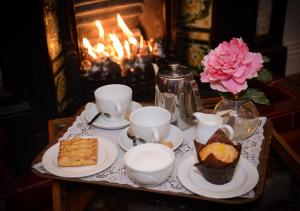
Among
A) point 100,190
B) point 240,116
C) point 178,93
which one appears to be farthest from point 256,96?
point 100,190

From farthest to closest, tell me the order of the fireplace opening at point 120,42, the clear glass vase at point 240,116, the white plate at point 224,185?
1. the fireplace opening at point 120,42
2. the clear glass vase at point 240,116
3. the white plate at point 224,185

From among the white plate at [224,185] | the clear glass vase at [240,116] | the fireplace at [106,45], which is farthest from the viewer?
the fireplace at [106,45]

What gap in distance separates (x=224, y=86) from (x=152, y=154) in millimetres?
262

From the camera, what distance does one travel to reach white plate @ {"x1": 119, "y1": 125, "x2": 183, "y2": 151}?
3.52 feet

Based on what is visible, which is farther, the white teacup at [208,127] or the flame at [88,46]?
the flame at [88,46]

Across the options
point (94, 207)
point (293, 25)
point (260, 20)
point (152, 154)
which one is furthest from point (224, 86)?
point (293, 25)

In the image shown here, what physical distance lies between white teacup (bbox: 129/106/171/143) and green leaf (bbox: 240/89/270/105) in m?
0.23

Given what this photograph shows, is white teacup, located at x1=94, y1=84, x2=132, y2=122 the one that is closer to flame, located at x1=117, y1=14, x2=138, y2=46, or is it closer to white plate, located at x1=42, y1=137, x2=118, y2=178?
white plate, located at x1=42, y1=137, x2=118, y2=178

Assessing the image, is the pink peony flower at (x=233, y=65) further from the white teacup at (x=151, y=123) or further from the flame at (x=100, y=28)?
the flame at (x=100, y=28)

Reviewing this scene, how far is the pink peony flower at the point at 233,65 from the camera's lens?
1.00m

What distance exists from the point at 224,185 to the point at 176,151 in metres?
0.19

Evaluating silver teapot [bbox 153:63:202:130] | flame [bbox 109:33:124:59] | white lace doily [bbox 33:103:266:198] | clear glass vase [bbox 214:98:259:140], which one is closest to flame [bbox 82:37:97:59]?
flame [bbox 109:33:124:59]

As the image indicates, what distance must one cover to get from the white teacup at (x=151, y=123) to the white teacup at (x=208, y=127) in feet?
0.27

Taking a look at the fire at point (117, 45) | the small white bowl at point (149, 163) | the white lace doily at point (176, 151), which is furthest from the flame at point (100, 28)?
the small white bowl at point (149, 163)
